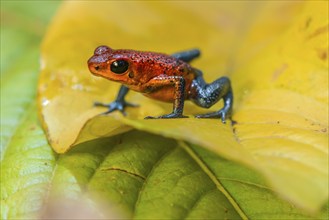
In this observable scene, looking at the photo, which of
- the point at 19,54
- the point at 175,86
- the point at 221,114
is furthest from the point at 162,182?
the point at 19,54

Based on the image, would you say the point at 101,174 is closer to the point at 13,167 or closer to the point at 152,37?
the point at 13,167

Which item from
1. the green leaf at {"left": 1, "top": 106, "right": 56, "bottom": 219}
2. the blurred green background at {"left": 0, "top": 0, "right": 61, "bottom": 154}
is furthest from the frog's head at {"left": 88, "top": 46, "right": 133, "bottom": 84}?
the blurred green background at {"left": 0, "top": 0, "right": 61, "bottom": 154}

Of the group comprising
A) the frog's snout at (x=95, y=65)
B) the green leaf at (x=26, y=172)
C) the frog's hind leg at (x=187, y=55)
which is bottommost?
the green leaf at (x=26, y=172)

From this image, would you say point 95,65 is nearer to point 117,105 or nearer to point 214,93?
point 117,105

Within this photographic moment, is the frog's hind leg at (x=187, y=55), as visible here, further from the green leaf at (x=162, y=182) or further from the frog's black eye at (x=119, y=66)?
the green leaf at (x=162, y=182)

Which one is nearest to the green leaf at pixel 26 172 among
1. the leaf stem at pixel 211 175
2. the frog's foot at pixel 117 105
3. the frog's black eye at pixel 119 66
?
the frog's foot at pixel 117 105

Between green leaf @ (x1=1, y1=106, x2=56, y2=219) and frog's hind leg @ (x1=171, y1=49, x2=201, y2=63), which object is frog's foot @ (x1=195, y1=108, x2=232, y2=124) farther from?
green leaf @ (x1=1, y1=106, x2=56, y2=219)

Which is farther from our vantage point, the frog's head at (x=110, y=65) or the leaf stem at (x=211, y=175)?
the frog's head at (x=110, y=65)
